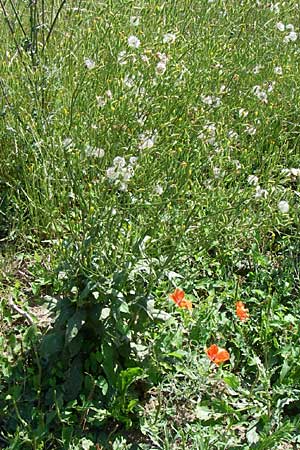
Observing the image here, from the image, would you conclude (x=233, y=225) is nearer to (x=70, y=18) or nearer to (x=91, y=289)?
(x=91, y=289)

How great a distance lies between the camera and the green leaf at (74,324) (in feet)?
7.36

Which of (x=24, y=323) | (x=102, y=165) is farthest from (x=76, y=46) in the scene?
(x=24, y=323)

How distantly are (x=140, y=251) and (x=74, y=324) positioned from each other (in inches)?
12.6

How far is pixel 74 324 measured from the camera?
2252 millimetres

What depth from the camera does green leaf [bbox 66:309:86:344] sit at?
2242mm

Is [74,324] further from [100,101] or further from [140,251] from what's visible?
[100,101]

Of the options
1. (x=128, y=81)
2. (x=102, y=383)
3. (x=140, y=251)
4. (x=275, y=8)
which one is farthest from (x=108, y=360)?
(x=275, y=8)

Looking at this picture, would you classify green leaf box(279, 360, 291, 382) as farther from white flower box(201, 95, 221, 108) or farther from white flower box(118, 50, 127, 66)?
white flower box(118, 50, 127, 66)

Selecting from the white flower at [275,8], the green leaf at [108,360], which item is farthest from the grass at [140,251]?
the white flower at [275,8]

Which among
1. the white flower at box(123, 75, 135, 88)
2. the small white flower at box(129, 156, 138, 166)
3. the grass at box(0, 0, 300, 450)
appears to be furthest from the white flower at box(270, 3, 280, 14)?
the small white flower at box(129, 156, 138, 166)

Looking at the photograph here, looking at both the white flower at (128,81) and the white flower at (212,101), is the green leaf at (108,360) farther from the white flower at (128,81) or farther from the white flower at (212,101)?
the white flower at (212,101)

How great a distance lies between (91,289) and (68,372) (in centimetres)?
36

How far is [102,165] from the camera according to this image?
2.40 metres

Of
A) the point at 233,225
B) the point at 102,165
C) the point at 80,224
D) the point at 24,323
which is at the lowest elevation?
the point at 24,323
